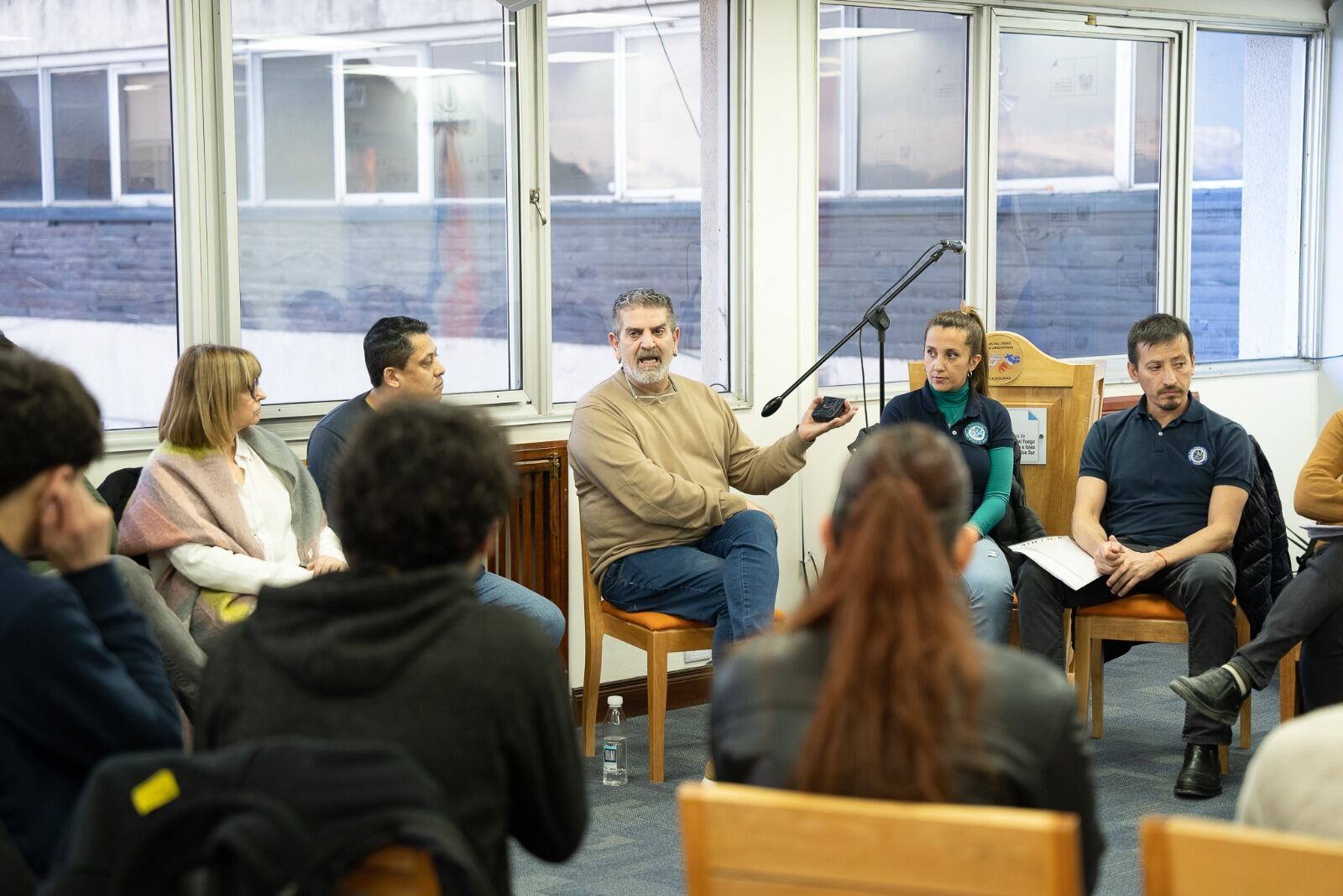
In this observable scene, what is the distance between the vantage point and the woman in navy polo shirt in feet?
Result: 13.9

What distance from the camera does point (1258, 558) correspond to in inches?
161

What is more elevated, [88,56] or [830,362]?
[88,56]

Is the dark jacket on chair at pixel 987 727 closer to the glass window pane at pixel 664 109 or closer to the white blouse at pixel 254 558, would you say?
the white blouse at pixel 254 558

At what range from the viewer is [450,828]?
1.36 metres

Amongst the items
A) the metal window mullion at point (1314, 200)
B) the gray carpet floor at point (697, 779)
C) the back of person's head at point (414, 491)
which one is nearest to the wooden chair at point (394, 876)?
the back of person's head at point (414, 491)

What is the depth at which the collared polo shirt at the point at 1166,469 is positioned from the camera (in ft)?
13.6

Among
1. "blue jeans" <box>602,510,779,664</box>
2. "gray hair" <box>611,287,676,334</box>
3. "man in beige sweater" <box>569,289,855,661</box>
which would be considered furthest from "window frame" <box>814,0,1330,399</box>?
"blue jeans" <box>602,510,779,664</box>

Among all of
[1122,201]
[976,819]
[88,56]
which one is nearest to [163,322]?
[88,56]

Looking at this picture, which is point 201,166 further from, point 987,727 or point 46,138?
point 987,727

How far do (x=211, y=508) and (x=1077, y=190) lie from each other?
371cm

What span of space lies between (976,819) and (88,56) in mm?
3190

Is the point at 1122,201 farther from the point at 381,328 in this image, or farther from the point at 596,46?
the point at 381,328

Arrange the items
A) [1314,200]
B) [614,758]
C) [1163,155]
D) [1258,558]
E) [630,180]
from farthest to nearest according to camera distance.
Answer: [1314,200] → [1163,155] → [630,180] → [1258,558] → [614,758]

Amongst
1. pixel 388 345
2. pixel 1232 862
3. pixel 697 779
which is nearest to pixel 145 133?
pixel 388 345
